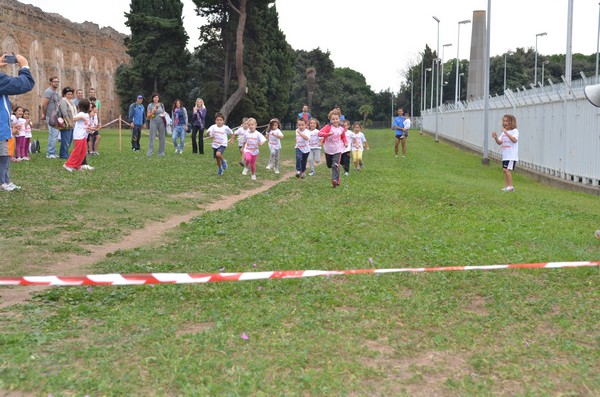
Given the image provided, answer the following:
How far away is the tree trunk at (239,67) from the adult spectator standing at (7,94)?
31896mm

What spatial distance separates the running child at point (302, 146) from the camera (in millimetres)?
17578

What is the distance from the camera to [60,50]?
4816 centimetres

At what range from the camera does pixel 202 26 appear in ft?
158

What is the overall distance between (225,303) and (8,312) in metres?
1.56

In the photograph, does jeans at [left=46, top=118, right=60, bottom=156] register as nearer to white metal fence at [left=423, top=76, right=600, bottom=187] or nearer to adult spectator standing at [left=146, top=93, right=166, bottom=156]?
adult spectator standing at [left=146, top=93, right=166, bottom=156]

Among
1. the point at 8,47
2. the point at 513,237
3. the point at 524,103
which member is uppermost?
the point at 8,47

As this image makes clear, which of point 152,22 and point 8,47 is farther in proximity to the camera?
point 152,22

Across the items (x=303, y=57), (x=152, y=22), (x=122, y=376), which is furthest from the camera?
(x=303, y=57)

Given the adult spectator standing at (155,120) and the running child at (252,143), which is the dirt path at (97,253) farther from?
the adult spectator standing at (155,120)

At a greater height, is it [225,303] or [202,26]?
[202,26]

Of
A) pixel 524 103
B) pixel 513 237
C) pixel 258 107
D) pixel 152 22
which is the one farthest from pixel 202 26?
pixel 513 237

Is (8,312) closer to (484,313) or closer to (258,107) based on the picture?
(484,313)

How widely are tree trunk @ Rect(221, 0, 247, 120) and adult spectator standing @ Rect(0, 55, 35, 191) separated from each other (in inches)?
1256

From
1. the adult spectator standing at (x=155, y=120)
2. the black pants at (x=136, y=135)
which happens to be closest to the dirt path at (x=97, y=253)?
the adult spectator standing at (x=155, y=120)
